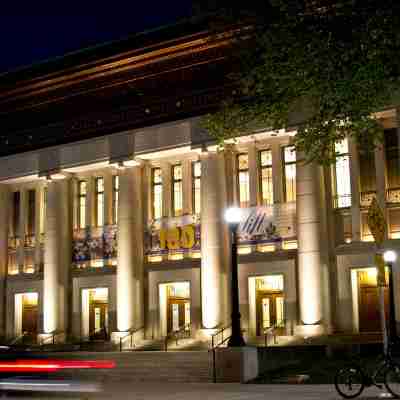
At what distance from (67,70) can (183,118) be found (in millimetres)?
6806

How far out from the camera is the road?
20.3 metres

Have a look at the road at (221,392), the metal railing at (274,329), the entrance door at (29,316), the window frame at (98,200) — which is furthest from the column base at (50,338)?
the road at (221,392)

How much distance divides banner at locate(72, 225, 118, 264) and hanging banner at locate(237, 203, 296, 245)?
7.25 m

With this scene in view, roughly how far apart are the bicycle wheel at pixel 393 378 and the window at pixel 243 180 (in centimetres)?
1851

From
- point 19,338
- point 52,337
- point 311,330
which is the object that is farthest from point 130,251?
point 311,330

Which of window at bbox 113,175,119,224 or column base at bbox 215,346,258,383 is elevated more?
window at bbox 113,175,119,224

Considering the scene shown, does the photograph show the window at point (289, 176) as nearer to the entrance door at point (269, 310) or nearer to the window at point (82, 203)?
the entrance door at point (269, 310)

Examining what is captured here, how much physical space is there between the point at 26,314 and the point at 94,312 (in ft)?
15.3

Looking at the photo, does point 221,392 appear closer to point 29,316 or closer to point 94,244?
point 94,244

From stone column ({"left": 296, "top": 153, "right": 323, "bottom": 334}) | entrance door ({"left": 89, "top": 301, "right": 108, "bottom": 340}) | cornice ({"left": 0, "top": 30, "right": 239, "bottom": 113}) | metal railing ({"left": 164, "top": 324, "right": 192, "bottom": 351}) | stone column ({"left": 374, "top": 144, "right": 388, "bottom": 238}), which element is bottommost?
metal railing ({"left": 164, "top": 324, "right": 192, "bottom": 351})

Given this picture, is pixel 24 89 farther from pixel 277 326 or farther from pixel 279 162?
pixel 277 326

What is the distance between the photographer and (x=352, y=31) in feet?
58.5

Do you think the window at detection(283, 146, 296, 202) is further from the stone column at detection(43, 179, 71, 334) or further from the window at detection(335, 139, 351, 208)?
the stone column at detection(43, 179, 71, 334)

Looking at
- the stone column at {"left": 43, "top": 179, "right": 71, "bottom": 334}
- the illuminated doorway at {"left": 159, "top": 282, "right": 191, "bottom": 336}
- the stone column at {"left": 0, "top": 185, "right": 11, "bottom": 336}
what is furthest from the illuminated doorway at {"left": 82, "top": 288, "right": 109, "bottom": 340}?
the stone column at {"left": 0, "top": 185, "right": 11, "bottom": 336}
